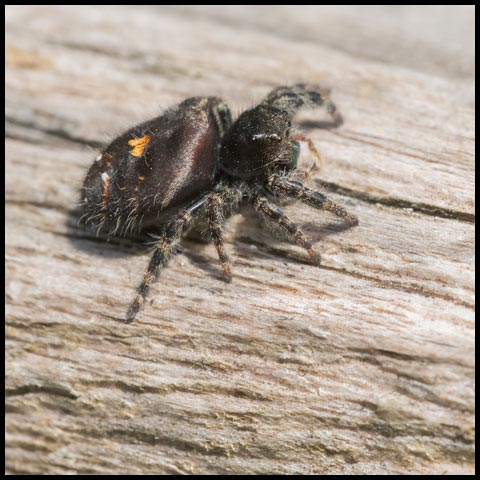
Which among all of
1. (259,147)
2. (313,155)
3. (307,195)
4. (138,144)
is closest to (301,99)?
(313,155)

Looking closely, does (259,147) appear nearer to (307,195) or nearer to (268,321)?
(307,195)

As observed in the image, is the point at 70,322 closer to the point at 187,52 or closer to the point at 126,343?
the point at 126,343

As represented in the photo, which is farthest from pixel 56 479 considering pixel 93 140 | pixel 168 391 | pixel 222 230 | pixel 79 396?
pixel 93 140

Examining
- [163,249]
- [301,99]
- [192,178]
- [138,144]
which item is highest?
[301,99]

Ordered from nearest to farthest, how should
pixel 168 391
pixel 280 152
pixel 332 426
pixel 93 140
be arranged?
pixel 332 426 → pixel 168 391 → pixel 280 152 → pixel 93 140

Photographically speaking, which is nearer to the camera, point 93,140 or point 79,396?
point 79,396

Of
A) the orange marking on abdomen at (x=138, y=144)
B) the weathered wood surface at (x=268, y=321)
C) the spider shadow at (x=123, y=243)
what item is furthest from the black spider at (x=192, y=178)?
the weathered wood surface at (x=268, y=321)
